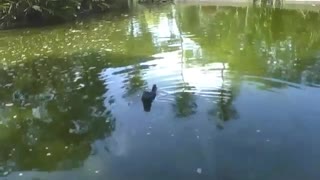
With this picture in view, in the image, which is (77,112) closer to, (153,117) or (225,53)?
(153,117)

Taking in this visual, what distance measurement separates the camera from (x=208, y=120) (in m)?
8.29

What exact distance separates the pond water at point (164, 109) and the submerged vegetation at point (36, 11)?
14.7 feet

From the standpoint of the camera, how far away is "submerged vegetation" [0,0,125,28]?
21000mm

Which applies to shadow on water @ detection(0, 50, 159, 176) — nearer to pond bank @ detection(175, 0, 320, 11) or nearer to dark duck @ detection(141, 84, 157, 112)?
dark duck @ detection(141, 84, 157, 112)

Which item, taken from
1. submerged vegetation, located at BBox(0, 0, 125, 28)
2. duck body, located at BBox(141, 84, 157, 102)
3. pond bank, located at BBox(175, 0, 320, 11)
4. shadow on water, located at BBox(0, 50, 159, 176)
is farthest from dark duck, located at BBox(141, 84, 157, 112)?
pond bank, located at BBox(175, 0, 320, 11)

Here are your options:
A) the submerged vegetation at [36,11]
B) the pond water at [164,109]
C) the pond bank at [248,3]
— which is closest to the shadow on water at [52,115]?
the pond water at [164,109]

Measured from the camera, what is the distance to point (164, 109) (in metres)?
8.88

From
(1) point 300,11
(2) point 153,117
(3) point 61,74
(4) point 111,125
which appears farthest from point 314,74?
(1) point 300,11

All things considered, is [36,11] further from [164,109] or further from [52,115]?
[164,109]

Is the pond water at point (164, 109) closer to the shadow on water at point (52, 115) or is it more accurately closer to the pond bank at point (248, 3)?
the shadow on water at point (52, 115)

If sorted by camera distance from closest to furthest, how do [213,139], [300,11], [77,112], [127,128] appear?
[213,139], [127,128], [77,112], [300,11]

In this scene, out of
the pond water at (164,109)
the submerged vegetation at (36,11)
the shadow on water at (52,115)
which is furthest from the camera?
the submerged vegetation at (36,11)

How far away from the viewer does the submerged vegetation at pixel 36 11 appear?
827 inches

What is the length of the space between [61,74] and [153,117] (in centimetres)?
437
